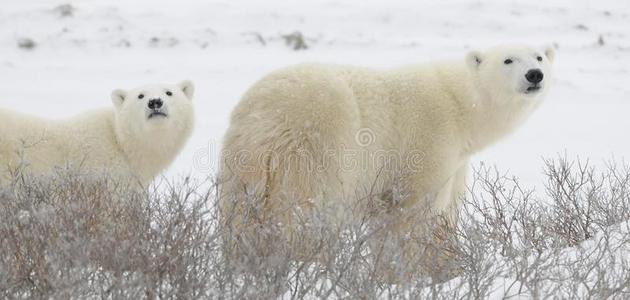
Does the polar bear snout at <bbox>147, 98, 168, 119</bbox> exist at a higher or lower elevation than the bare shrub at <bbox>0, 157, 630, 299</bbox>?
higher

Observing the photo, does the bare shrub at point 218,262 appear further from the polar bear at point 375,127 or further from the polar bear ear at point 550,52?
the polar bear ear at point 550,52

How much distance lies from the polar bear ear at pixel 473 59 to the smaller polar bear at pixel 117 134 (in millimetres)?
1883

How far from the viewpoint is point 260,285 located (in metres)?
2.86

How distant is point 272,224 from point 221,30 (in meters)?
12.0

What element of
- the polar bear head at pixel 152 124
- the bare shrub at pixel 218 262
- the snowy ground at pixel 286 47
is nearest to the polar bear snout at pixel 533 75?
the bare shrub at pixel 218 262

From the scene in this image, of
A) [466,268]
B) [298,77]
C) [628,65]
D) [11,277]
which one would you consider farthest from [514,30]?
[11,277]

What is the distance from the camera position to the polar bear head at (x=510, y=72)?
495 cm

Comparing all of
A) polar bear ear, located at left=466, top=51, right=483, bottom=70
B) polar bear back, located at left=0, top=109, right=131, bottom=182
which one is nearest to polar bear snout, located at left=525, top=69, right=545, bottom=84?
polar bear ear, located at left=466, top=51, right=483, bottom=70

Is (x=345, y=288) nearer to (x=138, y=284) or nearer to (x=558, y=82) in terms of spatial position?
(x=138, y=284)

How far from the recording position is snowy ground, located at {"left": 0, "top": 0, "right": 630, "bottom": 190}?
34.8ft

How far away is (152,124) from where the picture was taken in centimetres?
563

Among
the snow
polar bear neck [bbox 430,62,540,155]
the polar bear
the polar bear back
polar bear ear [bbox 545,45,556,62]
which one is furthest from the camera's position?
the snow

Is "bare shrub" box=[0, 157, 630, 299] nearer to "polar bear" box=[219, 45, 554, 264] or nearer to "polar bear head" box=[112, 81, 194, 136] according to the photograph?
"polar bear" box=[219, 45, 554, 264]

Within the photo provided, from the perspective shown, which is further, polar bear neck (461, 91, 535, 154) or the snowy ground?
the snowy ground
